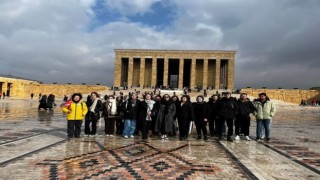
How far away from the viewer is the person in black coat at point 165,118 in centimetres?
1123

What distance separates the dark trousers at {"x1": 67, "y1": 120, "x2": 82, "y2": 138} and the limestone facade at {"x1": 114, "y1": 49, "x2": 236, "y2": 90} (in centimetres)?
4576

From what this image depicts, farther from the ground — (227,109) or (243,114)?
(227,109)

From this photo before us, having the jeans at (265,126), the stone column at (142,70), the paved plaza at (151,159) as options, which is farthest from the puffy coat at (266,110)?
the stone column at (142,70)

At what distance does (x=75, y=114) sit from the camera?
35.2 ft

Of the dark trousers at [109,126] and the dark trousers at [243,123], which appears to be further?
the dark trousers at [109,126]

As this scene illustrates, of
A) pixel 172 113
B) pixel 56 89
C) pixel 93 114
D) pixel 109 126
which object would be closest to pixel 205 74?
pixel 56 89

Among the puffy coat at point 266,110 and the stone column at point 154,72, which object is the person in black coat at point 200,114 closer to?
the puffy coat at point 266,110

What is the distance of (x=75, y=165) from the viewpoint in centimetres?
645

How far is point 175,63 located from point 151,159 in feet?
181

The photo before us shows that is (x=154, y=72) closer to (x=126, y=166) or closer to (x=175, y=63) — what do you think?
(x=175, y=63)

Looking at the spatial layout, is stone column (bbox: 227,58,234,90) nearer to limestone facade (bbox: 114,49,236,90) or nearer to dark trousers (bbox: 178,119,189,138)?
limestone facade (bbox: 114,49,236,90)

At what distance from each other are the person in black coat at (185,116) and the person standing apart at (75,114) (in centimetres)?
330

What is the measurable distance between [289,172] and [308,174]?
35 cm

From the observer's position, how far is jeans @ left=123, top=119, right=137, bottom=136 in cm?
1137
